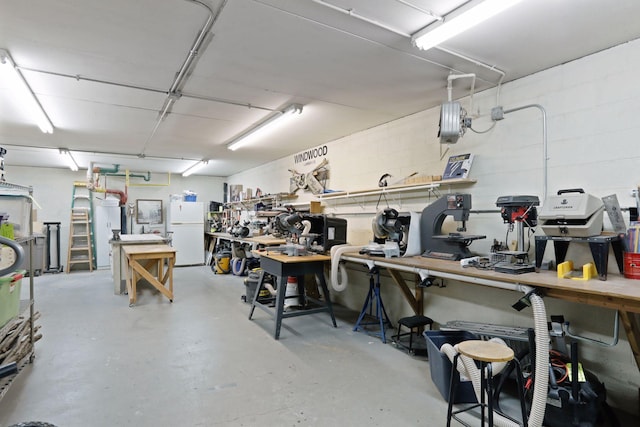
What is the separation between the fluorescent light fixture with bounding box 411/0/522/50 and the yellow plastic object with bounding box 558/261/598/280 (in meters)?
1.67

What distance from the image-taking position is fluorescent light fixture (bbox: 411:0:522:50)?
6.44 feet

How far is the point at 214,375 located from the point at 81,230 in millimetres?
7873

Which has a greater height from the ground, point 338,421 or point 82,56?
point 82,56

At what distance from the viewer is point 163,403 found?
8.04 feet

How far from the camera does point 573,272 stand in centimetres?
232

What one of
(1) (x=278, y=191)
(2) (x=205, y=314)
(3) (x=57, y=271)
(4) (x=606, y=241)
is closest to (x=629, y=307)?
(4) (x=606, y=241)

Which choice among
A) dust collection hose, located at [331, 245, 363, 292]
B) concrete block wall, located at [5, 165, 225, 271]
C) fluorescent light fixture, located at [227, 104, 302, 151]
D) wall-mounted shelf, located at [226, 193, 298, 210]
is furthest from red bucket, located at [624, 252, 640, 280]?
concrete block wall, located at [5, 165, 225, 271]

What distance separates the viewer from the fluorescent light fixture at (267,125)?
403cm

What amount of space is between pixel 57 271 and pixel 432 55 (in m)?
9.39

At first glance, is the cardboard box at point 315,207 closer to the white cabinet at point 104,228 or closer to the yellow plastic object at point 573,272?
the yellow plastic object at point 573,272

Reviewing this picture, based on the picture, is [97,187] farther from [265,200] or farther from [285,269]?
[285,269]

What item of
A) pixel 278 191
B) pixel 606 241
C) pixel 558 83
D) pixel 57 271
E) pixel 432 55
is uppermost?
pixel 432 55

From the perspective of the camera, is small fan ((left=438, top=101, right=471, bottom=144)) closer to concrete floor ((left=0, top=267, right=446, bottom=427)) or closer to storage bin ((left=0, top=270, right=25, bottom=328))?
concrete floor ((left=0, top=267, right=446, bottom=427))

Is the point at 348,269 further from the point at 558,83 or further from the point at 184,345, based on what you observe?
the point at 558,83
